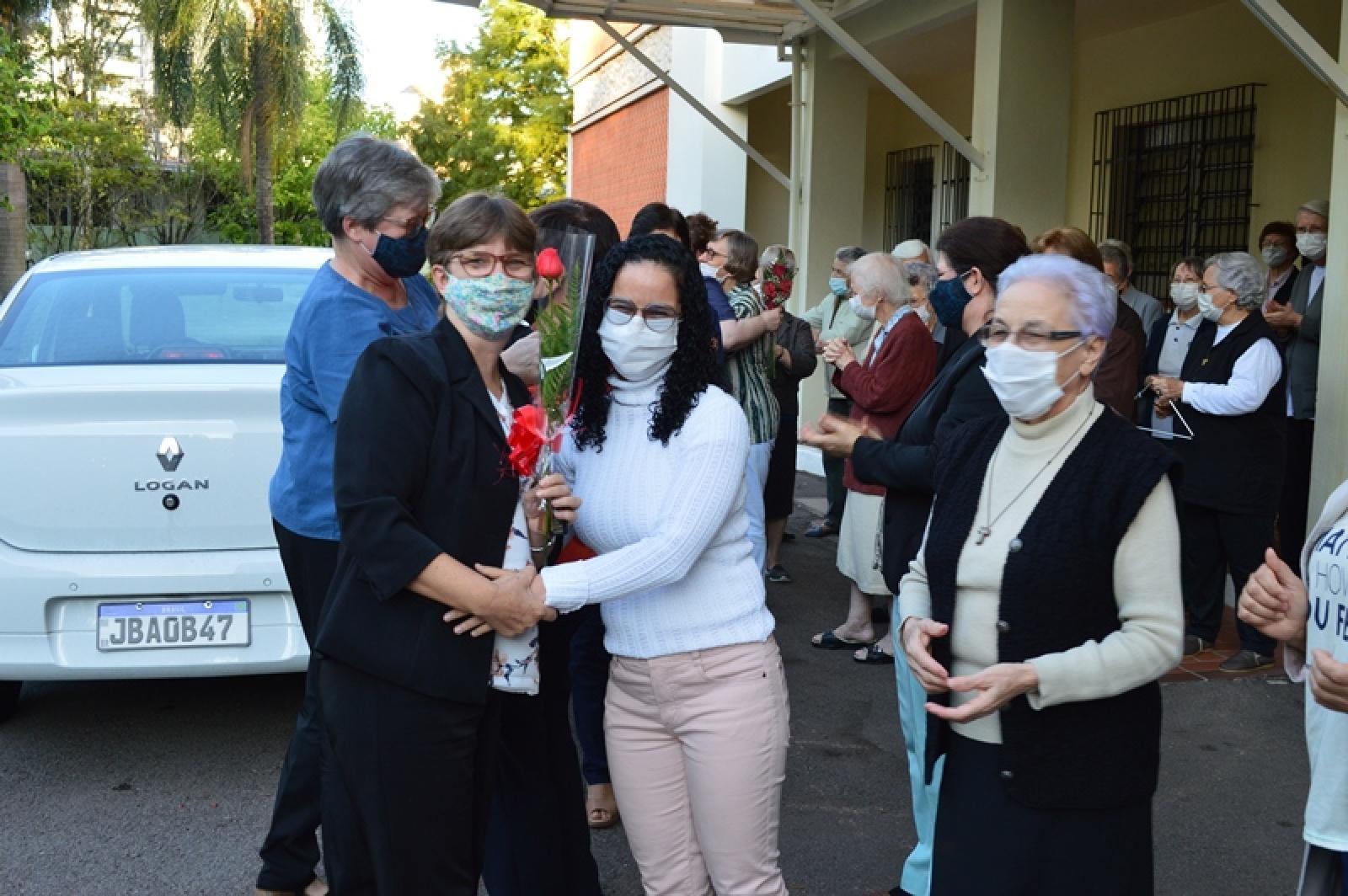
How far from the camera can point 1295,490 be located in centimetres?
752

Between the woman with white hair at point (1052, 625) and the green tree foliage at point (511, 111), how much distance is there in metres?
32.6

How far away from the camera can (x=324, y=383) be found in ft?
11.0

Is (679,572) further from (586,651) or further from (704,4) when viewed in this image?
(704,4)

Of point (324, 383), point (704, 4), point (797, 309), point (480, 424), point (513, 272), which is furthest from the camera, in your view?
point (797, 309)

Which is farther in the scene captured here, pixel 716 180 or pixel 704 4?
pixel 716 180

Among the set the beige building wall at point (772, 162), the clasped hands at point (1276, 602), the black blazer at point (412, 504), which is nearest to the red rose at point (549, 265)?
the black blazer at point (412, 504)

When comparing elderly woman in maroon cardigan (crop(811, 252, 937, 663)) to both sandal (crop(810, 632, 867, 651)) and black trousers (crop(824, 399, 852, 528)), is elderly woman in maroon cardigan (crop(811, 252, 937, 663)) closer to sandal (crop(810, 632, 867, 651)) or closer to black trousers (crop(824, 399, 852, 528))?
sandal (crop(810, 632, 867, 651))

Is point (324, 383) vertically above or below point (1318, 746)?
above

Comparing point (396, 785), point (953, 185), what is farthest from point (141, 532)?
point (953, 185)

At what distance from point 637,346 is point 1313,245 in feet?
19.4

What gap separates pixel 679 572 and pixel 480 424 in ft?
1.69

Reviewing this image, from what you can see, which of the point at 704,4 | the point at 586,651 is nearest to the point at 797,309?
the point at 704,4

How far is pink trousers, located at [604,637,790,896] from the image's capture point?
300 cm

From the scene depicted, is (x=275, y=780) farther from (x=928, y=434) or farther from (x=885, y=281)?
(x=885, y=281)
